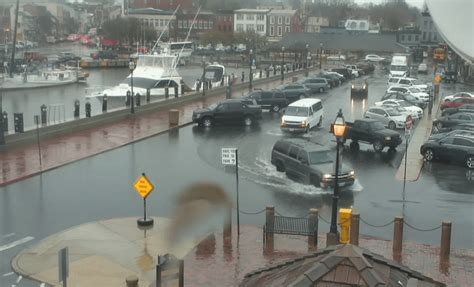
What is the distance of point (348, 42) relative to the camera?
4803 inches

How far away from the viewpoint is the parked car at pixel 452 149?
25.3m

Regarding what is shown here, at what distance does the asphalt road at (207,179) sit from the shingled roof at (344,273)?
8678mm

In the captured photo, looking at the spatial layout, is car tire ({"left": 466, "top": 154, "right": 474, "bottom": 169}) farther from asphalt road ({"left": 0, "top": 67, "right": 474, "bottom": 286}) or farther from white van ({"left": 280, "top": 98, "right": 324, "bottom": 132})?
white van ({"left": 280, "top": 98, "right": 324, "bottom": 132})

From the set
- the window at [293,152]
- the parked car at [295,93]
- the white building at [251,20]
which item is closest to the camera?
the window at [293,152]

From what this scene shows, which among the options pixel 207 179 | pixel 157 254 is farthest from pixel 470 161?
pixel 157 254

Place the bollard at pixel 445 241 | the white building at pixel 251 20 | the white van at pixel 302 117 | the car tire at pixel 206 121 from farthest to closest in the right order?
the white building at pixel 251 20 < the car tire at pixel 206 121 < the white van at pixel 302 117 < the bollard at pixel 445 241

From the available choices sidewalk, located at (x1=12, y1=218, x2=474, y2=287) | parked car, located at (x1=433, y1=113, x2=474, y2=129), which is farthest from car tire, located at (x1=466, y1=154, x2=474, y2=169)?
sidewalk, located at (x1=12, y1=218, x2=474, y2=287)

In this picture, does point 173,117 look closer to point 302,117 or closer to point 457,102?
point 302,117

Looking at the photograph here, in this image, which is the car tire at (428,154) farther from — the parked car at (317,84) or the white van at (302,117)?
the parked car at (317,84)

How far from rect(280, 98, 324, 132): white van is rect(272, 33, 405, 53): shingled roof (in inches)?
3338

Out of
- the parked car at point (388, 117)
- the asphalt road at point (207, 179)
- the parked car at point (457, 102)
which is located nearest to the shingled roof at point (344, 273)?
the asphalt road at point (207, 179)

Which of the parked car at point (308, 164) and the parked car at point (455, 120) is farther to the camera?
the parked car at point (455, 120)

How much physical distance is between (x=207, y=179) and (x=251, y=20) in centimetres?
13067

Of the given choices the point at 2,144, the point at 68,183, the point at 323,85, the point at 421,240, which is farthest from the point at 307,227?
the point at 323,85
